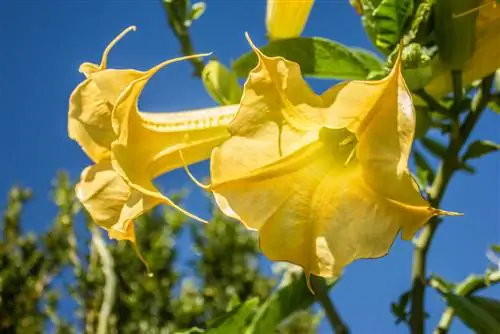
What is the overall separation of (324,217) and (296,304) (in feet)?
1.19

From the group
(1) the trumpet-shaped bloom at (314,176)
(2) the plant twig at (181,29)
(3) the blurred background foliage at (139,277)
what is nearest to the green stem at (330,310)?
(1) the trumpet-shaped bloom at (314,176)

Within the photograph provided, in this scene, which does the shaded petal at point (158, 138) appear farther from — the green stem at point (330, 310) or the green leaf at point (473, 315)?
the green leaf at point (473, 315)

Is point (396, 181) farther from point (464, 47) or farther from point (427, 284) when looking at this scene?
point (427, 284)

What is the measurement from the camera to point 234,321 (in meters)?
1.37

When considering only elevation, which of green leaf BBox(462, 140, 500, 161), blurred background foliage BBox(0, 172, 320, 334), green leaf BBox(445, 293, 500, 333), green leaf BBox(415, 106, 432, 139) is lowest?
blurred background foliage BBox(0, 172, 320, 334)

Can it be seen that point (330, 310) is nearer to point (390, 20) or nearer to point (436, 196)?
point (436, 196)

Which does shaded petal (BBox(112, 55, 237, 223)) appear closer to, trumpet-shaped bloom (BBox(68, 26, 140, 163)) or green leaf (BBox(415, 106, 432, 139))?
trumpet-shaped bloom (BBox(68, 26, 140, 163))

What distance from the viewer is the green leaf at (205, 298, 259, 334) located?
1.35m

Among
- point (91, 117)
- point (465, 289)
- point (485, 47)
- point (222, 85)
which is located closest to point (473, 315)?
point (465, 289)

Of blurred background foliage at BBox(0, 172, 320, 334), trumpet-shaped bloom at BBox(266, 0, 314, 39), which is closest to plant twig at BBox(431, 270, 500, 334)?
trumpet-shaped bloom at BBox(266, 0, 314, 39)

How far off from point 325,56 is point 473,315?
20.0 inches

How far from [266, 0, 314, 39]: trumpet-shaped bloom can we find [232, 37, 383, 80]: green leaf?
14 centimetres

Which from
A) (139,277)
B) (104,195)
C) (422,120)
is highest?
(104,195)

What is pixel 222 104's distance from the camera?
1.46 metres
